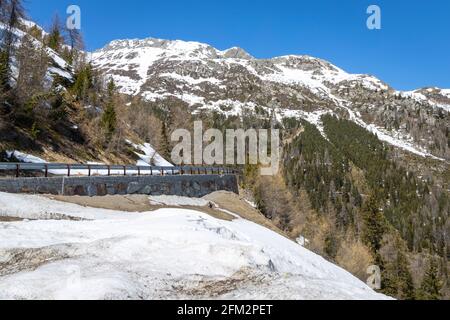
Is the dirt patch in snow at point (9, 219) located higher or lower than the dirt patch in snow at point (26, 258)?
higher

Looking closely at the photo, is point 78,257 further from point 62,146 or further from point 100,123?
point 100,123

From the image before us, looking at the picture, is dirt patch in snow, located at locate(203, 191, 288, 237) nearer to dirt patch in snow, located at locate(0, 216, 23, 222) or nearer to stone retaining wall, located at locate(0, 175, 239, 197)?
stone retaining wall, located at locate(0, 175, 239, 197)

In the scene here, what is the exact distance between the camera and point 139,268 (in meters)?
10.0

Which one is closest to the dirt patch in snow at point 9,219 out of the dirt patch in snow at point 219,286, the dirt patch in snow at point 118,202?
the dirt patch in snow at point 118,202

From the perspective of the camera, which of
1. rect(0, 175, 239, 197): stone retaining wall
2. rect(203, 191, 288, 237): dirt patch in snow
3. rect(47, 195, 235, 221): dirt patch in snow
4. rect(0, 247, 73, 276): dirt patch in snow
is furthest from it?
rect(203, 191, 288, 237): dirt patch in snow

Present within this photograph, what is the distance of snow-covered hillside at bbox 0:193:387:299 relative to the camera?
26.2 ft

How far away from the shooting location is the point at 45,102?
1837 inches

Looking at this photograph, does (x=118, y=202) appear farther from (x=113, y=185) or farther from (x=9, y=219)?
(x=9, y=219)

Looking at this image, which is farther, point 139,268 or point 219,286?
point 139,268

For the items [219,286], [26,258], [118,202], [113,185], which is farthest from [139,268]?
[113,185]

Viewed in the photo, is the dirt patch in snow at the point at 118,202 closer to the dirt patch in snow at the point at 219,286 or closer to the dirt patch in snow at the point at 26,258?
the dirt patch in snow at the point at 26,258

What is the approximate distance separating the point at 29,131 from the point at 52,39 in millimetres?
41370

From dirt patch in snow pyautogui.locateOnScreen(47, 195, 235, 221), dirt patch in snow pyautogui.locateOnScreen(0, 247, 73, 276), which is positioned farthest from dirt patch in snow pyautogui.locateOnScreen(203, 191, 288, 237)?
dirt patch in snow pyautogui.locateOnScreen(0, 247, 73, 276)

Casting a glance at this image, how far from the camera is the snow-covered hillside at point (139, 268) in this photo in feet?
26.2
